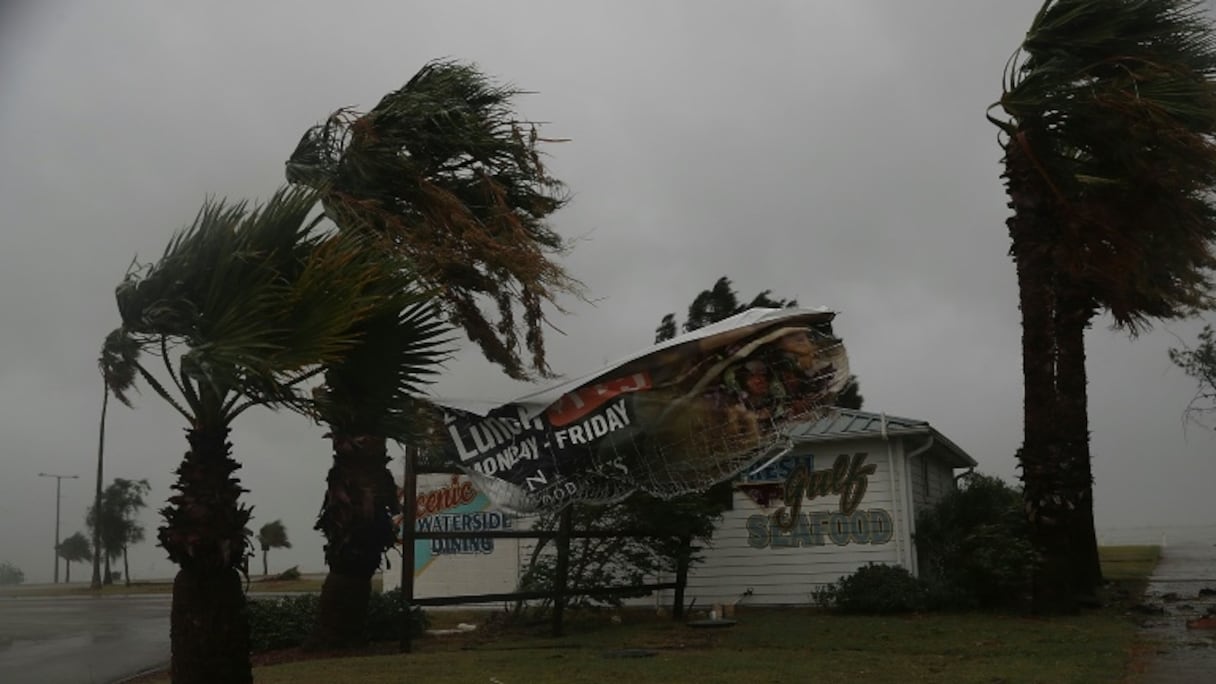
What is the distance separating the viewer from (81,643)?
52.5 feet

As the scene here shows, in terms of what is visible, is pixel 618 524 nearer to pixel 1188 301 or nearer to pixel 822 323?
pixel 822 323

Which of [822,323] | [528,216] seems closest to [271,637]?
[528,216]

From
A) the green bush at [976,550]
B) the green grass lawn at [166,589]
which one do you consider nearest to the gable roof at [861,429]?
the green bush at [976,550]

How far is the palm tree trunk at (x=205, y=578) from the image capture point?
7840 millimetres

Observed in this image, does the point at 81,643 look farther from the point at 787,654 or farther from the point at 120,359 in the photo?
the point at 787,654

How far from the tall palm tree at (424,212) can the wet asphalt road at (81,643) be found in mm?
2579

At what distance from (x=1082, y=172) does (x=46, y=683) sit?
14805 millimetres

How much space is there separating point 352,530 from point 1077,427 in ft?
35.6

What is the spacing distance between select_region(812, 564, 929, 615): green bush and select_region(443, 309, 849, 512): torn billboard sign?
6208mm

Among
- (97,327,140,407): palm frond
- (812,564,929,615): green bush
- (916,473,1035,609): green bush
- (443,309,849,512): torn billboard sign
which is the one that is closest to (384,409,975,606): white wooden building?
(916,473,1035,609): green bush

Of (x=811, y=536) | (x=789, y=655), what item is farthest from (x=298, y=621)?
(x=811, y=536)

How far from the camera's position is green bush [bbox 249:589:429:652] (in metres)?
14.2

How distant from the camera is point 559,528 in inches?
619

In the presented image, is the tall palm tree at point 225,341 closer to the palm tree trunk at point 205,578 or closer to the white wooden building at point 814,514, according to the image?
the palm tree trunk at point 205,578
